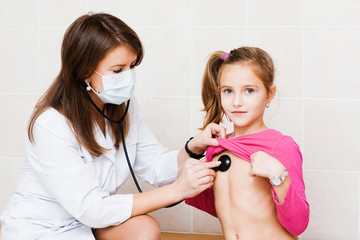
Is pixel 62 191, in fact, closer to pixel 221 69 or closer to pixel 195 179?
pixel 195 179

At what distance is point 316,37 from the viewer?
2211 millimetres

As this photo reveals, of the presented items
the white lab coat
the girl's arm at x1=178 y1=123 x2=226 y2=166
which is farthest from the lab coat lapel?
the girl's arm at x1=178 y1=123 x2=226 y2=166

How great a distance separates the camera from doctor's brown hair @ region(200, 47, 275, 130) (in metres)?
1.52

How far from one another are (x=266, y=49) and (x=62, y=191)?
1211 mm

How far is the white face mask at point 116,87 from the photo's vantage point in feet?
5.38

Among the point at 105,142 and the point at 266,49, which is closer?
the point at 105,142

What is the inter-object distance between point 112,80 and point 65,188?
0.41m

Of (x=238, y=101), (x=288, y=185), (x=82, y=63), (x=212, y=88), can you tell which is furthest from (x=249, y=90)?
(x=82, y=63)

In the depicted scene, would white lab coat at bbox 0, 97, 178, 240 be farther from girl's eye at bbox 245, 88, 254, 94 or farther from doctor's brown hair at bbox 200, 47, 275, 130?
girl's eye at bbox 245, 88, 254, 94

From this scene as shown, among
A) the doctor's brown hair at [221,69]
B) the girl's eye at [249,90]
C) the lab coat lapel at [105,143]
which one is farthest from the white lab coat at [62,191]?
the girl's eye at [249,90]

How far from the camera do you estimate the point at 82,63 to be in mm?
1614

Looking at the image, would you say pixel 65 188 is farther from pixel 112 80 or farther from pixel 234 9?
pixel 234 9

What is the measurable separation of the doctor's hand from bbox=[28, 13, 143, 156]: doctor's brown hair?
0.35 meters

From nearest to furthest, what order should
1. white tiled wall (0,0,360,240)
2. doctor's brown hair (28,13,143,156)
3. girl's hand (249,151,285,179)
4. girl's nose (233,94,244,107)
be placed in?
girl's hand (249,151,285,179) < girl's nose (233,94,244,107) < doctor's brown hair (28,13,143,156) < white tiled wall (0,0,360,240)
